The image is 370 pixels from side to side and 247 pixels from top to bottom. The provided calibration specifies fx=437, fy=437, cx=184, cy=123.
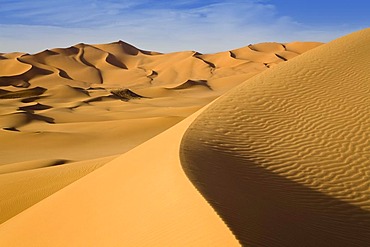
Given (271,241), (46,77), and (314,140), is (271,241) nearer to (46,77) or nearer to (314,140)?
(314,140)

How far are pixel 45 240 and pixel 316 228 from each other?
3568 mm

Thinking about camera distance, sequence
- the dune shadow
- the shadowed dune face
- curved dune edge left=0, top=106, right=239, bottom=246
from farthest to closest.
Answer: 1. the shadowed dune face
2. the dune shadow
3. curved dune edge left=0, top=106, right=239, bottom=246

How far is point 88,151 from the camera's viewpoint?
17.6m

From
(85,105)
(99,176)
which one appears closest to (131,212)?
(99,176)

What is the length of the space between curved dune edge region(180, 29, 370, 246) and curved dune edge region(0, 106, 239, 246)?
21cm

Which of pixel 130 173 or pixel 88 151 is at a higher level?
pixel 130 173

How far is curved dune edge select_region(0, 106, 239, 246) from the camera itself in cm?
425

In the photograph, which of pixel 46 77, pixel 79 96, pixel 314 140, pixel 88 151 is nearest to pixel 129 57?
pixel 46 77

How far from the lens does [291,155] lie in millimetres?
7438

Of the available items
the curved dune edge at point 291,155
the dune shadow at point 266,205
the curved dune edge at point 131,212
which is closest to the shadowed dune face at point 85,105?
the curved dune edge at point 131,212

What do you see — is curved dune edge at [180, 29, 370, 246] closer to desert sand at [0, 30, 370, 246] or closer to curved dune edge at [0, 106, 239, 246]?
desert sand at [0, 30, 370, 246]

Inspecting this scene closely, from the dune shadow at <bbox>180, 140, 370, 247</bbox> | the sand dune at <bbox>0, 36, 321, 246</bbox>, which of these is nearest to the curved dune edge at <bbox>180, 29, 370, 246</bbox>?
the dune shadow at <bbox>180, 140, 370, 247</bbox>

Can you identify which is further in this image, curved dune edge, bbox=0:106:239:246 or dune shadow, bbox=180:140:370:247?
dune shadow, bbox=180:140:370:247

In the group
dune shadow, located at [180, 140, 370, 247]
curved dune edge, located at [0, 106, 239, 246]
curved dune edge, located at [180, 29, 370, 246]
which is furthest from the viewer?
curved dune edge, located at [180, 29, 370, 246]
